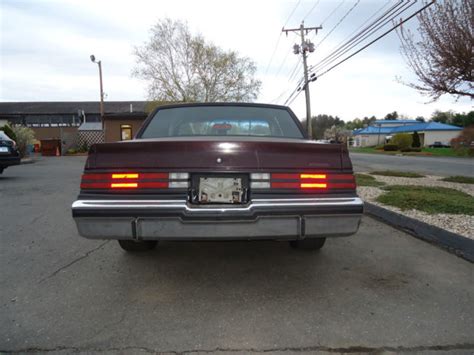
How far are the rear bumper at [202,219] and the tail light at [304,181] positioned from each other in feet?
0.35

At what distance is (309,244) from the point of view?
3.33 m

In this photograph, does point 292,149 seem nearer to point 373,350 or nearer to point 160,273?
point 373,350

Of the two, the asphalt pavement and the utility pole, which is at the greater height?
the utility pole

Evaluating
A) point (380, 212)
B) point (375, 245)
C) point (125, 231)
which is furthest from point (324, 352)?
point (380, 212)

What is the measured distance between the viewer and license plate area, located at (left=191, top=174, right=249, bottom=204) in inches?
89.9

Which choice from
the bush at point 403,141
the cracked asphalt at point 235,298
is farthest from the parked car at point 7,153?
the bush at point 403,141

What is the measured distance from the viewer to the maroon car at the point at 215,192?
2205 mm

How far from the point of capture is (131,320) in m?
2.16

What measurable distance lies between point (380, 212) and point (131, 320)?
164 inches

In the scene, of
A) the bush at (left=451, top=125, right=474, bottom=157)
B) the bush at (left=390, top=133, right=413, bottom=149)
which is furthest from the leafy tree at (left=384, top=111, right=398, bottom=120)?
Answer: the bush at (left=451, top=125, right=474, bottom=157)

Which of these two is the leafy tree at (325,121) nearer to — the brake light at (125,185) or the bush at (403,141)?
the bush at (403,141)

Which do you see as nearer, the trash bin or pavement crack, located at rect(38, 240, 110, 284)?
pavement crack, located at rect(38, 240, 110, 284)

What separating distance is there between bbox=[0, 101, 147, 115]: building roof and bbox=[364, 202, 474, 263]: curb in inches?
1495

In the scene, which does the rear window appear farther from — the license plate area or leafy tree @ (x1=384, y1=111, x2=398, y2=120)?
leafy tree @ (x1=384, y1=111, x2=398, y2=120)
